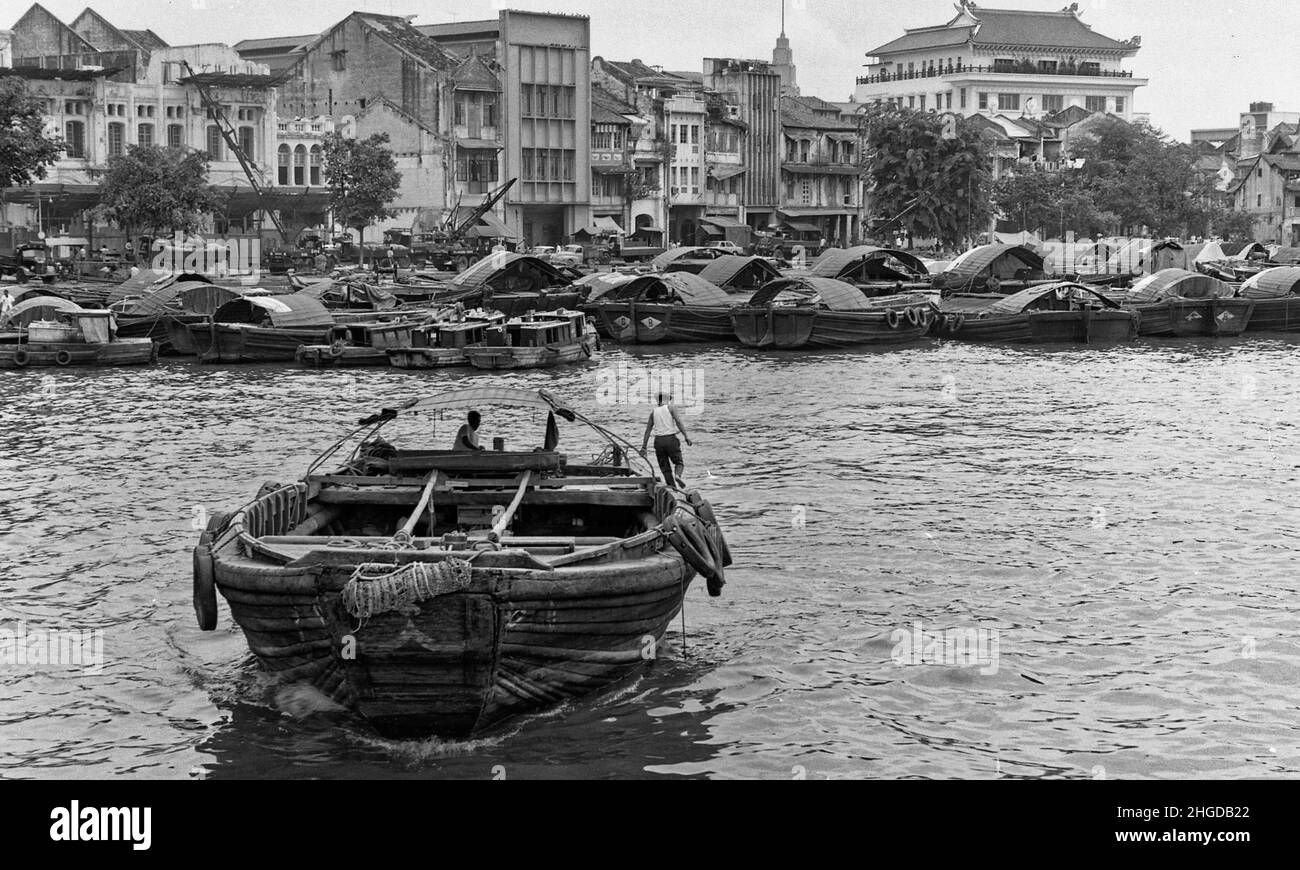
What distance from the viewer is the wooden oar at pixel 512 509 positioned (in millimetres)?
Result: 14414

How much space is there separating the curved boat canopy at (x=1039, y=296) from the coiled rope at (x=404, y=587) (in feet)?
135

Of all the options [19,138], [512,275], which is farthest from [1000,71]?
[19,138]

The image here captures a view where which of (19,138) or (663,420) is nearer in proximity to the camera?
(663,420)

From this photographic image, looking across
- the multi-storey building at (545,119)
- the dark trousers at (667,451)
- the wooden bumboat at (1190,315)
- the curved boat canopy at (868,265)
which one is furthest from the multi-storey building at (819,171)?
the dark trousers at (667,451)

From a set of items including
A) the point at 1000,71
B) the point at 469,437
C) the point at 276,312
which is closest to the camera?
the point at 469,437

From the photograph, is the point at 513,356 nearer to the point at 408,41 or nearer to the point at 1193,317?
the point at 1193,317

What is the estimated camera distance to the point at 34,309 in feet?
147

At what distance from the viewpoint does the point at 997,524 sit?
22.8 meters

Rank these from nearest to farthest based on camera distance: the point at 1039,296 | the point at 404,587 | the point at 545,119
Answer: the point at 404,587
the point at 1039,296
the point at 545,119

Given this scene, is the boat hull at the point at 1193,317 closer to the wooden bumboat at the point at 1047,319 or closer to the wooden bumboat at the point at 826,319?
the wooden bumboat at the point at 1047,319

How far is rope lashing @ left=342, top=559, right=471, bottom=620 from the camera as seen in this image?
12.8 metres

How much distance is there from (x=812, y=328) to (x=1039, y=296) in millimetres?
8047
